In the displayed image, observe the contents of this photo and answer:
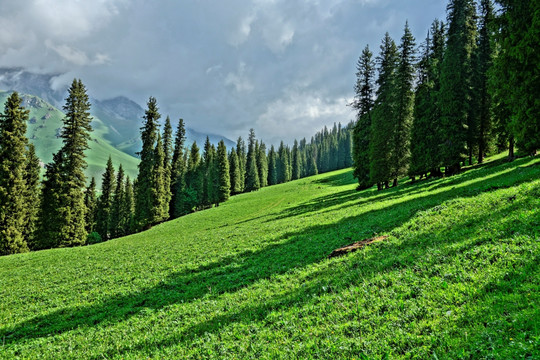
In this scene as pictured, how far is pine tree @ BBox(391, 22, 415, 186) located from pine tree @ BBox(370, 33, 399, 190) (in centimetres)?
54

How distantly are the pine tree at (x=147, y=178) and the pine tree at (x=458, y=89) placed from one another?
1980 inches

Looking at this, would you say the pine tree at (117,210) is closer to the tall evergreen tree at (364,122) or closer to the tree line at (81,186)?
the tree line at (81,186)

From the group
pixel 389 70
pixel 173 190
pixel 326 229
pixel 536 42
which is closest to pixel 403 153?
pixel 389 70

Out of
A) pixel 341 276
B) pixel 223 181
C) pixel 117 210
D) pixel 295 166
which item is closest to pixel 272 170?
pixel 295 166

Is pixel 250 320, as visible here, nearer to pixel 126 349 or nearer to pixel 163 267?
pixel 126 349

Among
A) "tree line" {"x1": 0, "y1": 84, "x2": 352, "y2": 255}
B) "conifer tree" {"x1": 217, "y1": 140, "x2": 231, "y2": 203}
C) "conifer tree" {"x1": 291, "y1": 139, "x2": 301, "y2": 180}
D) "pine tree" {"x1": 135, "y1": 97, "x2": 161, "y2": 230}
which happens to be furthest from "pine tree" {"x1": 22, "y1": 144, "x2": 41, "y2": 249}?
"conifer tree" {"x1": 291, "y1": 139, "x2": 301, "y2": 180}

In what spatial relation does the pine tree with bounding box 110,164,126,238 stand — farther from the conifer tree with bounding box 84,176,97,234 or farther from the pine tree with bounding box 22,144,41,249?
the pine tree with bounding box 22,144,41,249

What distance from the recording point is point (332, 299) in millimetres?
8133

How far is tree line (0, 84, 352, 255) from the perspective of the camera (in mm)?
36031

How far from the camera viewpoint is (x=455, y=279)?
6.86 meters

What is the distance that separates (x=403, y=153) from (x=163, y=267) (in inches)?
1316

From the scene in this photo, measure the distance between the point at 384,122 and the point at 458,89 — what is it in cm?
922

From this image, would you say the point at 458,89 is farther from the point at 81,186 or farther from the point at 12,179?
the point at 12,179

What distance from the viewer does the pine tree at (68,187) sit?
37938mm
